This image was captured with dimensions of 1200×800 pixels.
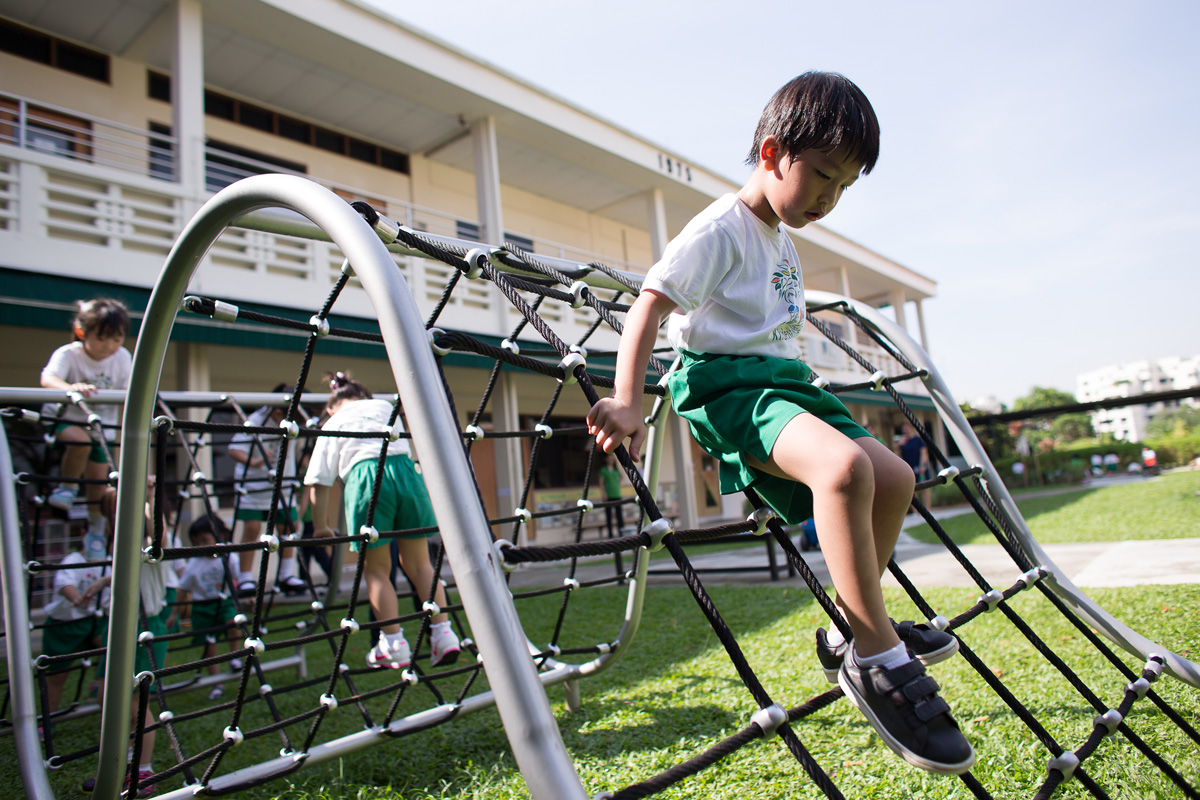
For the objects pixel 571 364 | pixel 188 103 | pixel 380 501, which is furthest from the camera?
pixel 188 103

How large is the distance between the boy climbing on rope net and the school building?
5066 millimetres

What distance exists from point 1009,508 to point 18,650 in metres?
2.75

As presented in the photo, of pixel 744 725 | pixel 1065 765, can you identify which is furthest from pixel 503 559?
pixel 744 725

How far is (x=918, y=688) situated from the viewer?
3.81 feet

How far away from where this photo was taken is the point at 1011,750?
6.12ft

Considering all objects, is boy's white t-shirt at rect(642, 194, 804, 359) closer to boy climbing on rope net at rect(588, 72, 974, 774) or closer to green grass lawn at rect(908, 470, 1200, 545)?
boy climbing on rope net at rect(588, 72, 974, 774)

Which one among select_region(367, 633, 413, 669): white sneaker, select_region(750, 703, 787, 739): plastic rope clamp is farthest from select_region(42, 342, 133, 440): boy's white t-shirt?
select_region(750, 703, 787, 739): plastic rope clamp

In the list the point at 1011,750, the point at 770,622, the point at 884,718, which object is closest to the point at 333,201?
the point at 884,718

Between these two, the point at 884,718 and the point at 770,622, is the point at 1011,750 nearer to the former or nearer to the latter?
the point at 884,718

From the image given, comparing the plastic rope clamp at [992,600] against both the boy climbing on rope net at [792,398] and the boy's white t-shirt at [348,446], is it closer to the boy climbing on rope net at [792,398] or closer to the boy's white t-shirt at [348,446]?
the boy climbing on rope net at [792,398]

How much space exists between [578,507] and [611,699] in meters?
0.78

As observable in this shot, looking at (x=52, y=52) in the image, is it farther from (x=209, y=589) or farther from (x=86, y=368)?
(x=209, y=589)

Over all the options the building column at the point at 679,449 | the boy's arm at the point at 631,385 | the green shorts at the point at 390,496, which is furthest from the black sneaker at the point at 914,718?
the building column at the point at 679,449

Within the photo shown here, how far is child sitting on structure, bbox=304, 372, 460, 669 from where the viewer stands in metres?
2.67
